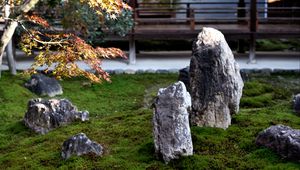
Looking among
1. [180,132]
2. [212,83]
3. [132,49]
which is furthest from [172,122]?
[132,49]

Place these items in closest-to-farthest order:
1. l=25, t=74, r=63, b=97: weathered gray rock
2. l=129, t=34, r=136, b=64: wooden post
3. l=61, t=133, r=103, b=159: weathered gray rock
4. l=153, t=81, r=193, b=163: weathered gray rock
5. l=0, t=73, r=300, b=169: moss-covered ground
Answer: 1. l=153, t=81, r=193, b=163: weathered gray rock
2. l=0, t=73, r=300, b=169: moss-covered ground
3. l=61, t=133, r=103, b=159: weathered gray rock
4. l=25, t=74, r=63, b=97: weathered gray rock
5. l=129, t=34, r=136, b=64: wooden post

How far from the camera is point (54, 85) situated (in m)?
15.4

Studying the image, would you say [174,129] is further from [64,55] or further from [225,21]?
[225,21]

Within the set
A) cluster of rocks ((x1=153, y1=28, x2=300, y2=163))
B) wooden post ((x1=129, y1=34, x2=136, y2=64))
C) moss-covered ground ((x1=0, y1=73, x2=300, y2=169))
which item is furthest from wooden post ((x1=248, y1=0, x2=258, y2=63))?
cluster of rocks ((x1=153, y1=28, x2=300, y2=163))

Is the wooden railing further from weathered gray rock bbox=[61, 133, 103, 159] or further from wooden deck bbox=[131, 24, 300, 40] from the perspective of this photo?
weathered gray rock bbox=[61, 133, 103, 159]

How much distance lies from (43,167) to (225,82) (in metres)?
3.67

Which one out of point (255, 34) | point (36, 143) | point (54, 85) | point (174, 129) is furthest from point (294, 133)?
point (255, 34)

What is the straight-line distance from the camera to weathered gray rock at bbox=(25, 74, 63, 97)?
1510cm

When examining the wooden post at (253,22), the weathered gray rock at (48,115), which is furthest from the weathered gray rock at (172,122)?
the wooden post at (253,22)

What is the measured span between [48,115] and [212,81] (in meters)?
4.07

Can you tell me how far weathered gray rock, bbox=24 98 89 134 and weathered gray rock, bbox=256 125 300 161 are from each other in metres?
4.73

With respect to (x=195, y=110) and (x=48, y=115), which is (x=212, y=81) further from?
(x=48, y=115)

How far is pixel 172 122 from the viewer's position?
795 cm

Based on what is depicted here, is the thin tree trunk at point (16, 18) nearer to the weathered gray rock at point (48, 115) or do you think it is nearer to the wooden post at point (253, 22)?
the weathered gray rock at point (48, 115)
